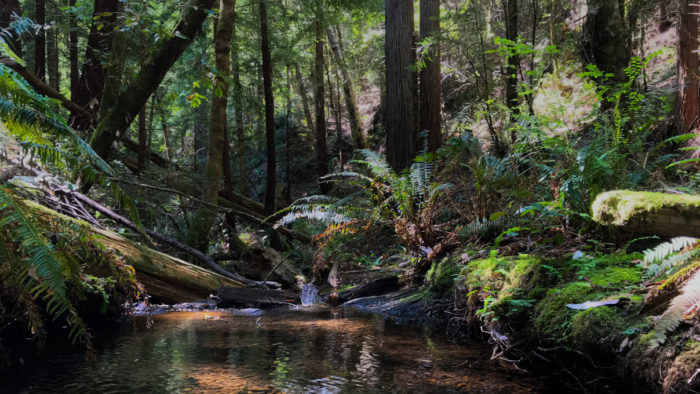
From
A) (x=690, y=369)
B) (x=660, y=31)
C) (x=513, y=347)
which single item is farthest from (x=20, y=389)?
(x=660, y=31)

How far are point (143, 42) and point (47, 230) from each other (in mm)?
8797

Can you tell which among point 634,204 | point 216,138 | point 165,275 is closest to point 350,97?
point 216,138

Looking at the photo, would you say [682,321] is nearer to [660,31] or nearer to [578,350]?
[578,350]

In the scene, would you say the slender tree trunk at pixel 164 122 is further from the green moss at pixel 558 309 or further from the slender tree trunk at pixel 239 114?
the green moss at pixel 558 309

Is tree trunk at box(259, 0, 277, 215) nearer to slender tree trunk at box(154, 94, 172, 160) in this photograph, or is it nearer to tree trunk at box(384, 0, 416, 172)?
slender tree trunk at box(154, 94, 172, 160)

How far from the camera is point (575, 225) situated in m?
4.08

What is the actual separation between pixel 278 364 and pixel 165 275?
113 inches

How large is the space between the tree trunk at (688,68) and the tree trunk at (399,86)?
13.5 feet

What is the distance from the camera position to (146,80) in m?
6.74

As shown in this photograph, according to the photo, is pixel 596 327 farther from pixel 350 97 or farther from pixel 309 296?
pixel 350 97

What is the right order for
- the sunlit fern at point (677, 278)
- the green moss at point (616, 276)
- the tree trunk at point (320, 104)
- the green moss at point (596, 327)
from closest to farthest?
the sunlit fern at point (677, 278) < the green moss at point (596, 327) < the green moss at point (616, 276) < the tree trunk at point (320, 104)

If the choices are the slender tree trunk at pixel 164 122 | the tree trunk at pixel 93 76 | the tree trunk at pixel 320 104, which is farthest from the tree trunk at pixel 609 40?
the slender tree trunk at pixel 164 122

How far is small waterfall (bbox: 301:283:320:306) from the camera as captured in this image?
637 cm

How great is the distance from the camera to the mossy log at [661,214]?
1839mm
